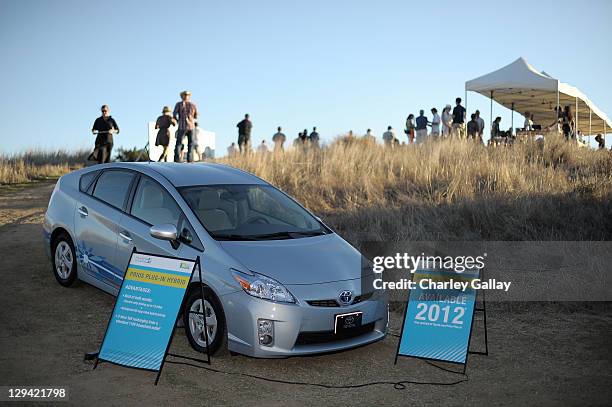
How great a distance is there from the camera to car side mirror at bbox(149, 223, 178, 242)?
254 inches

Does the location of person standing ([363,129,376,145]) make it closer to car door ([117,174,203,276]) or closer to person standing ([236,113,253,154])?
person standing ([236,113,253,154])

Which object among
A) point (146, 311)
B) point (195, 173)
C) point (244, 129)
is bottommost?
point (146, 311)

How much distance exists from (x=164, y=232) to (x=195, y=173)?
1421 millimetres

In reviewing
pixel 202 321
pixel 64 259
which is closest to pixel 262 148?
pixel 64 259

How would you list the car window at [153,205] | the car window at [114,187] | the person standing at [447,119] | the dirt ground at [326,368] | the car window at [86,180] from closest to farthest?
the dirt ground at [326,368] < the car window at [153,205] < the car window at [114,187] < the car window at [86,180] < the person standing at [447,119]

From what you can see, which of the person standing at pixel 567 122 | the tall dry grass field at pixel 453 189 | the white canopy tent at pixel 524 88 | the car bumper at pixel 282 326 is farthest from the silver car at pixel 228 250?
the person standing at pixel 567 122

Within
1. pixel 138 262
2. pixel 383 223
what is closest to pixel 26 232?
pixel 383 223

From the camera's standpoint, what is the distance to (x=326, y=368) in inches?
249

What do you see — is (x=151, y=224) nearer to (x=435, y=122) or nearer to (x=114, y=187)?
(x=114, y=187)

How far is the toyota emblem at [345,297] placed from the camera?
6.13 metres

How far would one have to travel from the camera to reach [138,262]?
610 cm

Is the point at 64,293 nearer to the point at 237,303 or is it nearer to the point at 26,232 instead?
the point at 237,303

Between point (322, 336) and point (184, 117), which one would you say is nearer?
point (322, 336)

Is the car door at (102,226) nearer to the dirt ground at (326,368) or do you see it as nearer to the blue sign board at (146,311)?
the dirt ground at (326,368)
